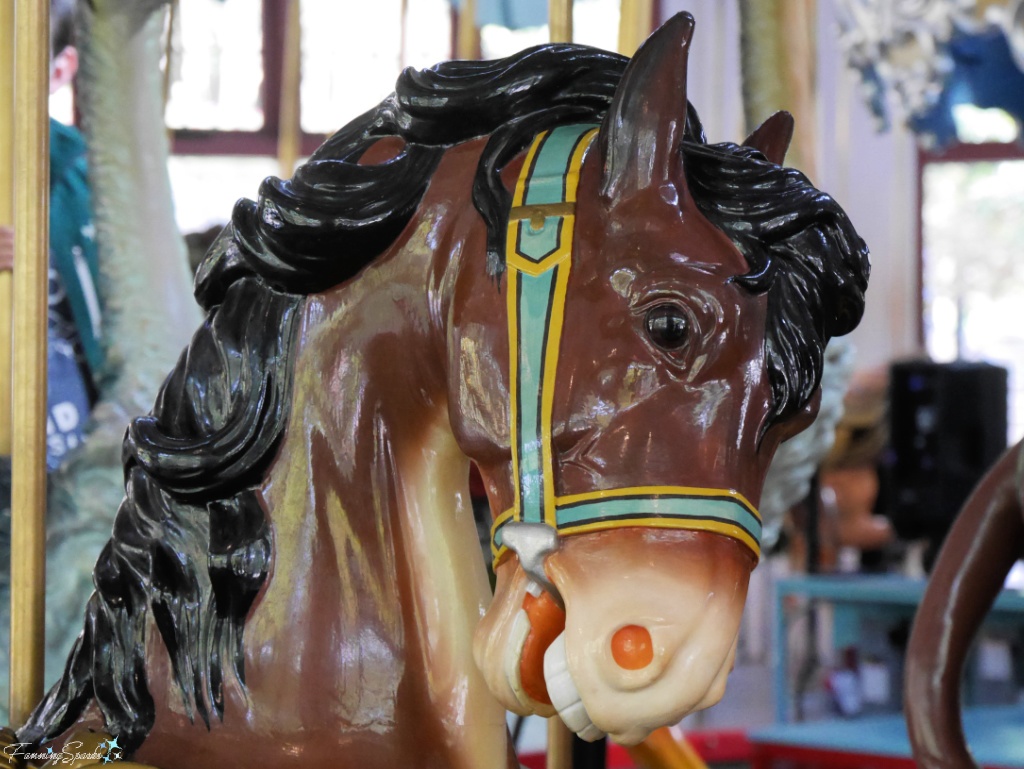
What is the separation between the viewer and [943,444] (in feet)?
14.1

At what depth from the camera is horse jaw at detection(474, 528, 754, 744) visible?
0.57 m

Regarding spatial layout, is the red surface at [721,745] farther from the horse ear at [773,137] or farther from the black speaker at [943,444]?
the horse ear at [773,137]

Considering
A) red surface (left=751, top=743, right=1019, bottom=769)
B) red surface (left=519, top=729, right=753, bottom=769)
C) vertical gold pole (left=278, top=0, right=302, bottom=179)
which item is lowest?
red surface (left=519, top=729, right=753, bottom=769)

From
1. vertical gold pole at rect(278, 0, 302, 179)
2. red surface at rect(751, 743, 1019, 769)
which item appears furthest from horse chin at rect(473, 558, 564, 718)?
vertical gold pole at rect(278, 0, 302, 179)

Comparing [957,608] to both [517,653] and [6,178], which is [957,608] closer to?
[517,653]

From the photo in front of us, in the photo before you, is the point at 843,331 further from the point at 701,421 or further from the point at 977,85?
the point at 977,85

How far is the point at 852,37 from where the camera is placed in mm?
3066

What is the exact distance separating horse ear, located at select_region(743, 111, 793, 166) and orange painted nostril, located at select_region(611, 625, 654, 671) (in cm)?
35

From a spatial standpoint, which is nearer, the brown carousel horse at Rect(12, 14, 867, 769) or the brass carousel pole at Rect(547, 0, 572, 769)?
the brown carousel horse at Rect(12, 14, 867, 769)

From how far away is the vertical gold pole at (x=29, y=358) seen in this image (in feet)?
2.97

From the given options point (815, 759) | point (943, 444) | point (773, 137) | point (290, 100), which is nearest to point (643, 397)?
point (773, 137)

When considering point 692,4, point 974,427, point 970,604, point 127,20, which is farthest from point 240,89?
point 970,604

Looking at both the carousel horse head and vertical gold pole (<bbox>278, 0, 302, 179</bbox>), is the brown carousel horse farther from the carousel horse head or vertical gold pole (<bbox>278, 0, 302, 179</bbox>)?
vertical gold pole (<bbox>278, 0, 302, 179</bbox>)

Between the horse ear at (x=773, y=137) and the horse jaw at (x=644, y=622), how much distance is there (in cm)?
29
